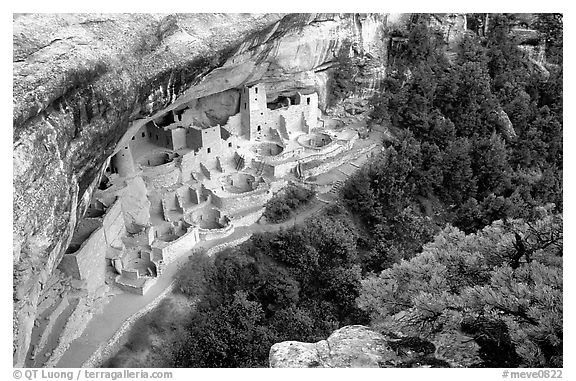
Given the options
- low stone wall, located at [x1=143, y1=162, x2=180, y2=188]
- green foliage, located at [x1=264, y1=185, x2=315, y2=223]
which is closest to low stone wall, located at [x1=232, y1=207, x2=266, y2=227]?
green foliage, located at [x1=264, y1=185, x2=315, y2=223]

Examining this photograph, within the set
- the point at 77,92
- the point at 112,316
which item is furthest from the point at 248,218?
the point at 77,92

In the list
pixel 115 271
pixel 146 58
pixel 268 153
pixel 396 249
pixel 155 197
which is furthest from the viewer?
pixel 268 153

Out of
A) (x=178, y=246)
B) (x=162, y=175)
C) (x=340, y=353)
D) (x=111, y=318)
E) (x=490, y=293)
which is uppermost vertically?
(x=490, y=293)

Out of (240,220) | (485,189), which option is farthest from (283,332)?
(485,189)

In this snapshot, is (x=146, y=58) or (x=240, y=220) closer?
(x=146, y=58)

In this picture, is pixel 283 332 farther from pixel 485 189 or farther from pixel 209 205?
pixel 485 189

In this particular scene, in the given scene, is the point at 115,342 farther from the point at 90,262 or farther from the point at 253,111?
the point at 253,111

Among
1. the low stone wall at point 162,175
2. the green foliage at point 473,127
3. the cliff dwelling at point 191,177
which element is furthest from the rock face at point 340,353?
the green foliage at point 473,127

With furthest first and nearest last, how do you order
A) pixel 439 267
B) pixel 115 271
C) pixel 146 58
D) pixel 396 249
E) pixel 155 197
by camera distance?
pixel 396 249
pixel 155 197
pixel 115 271
pixel 146 58
pixel 439 267
